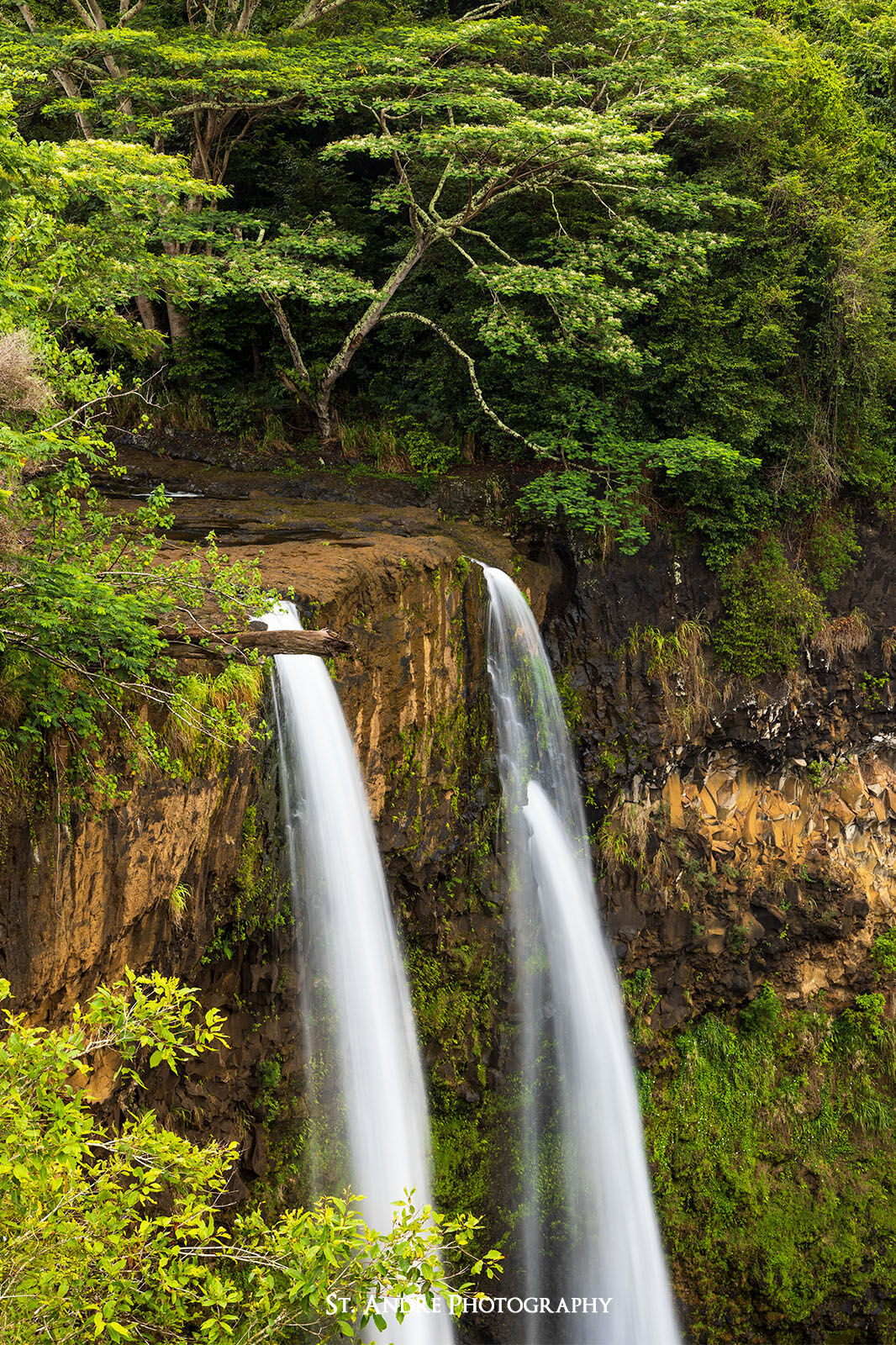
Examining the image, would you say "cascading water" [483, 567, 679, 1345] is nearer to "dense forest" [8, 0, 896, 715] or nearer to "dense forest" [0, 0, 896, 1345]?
"dense forest" [0, 0, 896, 1345]

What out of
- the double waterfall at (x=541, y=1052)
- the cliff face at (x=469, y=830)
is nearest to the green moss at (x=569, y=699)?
the cliff face at (x=469, y=830)

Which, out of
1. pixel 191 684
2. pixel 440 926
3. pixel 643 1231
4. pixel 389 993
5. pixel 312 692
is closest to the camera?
pixel 191 684

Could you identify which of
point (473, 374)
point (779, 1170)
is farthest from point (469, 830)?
point (779, 1170)

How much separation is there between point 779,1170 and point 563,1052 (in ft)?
15.0

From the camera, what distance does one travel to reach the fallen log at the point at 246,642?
5.71 m

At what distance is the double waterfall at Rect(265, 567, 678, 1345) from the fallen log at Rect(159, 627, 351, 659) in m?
1.81

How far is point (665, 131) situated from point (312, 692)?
10.5 meters

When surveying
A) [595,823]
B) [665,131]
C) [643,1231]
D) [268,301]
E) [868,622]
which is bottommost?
[643,1231]

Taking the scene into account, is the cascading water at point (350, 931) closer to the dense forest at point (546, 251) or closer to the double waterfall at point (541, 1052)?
the double waterfall at point (541, 1052)

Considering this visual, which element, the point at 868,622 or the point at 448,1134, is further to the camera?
the point at 868,622

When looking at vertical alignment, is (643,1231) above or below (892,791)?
below

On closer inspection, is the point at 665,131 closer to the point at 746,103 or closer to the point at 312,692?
the point at 746,103

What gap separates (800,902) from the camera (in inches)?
539

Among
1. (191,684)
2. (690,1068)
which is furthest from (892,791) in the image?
(191,684)
